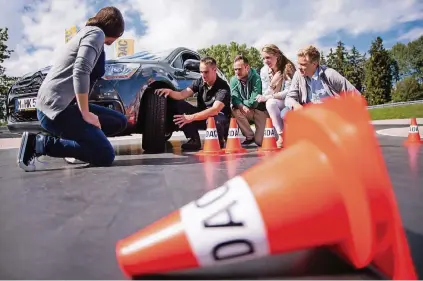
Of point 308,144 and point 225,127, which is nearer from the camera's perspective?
point 308,144

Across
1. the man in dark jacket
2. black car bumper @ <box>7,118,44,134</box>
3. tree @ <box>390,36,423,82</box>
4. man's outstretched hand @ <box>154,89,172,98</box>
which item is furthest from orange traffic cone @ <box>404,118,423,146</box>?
tree @ <box>390,36,423,82</box>

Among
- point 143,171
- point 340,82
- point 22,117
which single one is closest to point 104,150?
point 143,171

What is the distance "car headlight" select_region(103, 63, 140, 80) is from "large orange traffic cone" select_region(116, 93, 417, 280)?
133 inches

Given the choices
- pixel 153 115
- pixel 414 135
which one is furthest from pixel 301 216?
pixel 414 135

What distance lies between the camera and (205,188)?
2.49 meters

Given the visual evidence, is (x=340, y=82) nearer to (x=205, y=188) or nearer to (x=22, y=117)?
(x=205, y=188)

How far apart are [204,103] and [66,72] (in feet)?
6.73

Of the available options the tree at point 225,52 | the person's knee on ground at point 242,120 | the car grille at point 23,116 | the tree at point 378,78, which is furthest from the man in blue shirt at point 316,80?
the tree at point 378,78

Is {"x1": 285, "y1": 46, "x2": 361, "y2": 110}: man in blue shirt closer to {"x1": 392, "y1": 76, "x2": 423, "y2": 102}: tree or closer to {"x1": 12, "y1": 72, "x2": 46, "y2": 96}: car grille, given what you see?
{"x1": 12, "y1": 72, "x2": 46, "y2": 96}: car grille

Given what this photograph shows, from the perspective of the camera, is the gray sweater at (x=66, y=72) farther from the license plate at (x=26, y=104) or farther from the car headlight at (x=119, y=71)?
the license plate at (x=26, y=104)

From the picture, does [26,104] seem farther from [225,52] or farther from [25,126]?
[225,52]

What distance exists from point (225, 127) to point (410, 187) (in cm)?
327

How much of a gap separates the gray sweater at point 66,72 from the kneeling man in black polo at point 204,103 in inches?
49.5

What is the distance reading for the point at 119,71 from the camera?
4410 millimetres
